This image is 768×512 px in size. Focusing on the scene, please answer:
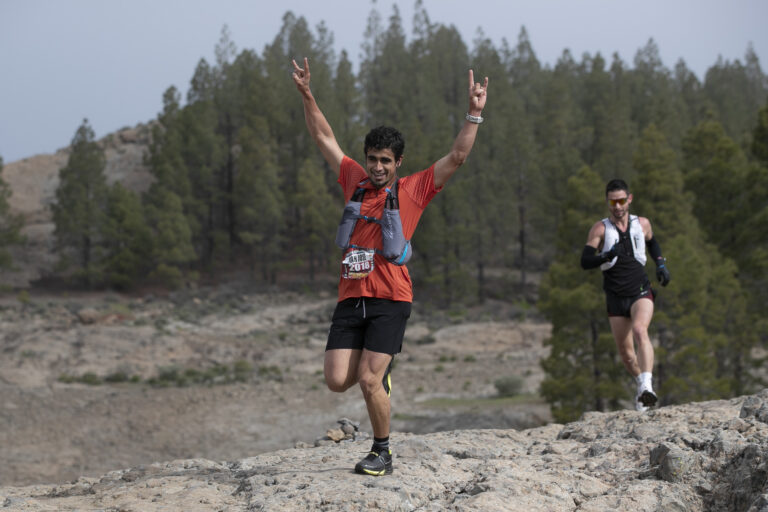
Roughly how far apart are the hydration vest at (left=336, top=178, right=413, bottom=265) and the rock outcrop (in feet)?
154

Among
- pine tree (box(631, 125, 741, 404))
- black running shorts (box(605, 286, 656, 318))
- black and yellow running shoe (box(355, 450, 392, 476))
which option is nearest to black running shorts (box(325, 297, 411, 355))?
black and yellow running shoe (box(355, 450, 392, 476))

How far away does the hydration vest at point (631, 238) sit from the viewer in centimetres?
721

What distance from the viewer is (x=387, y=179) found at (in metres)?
4.79

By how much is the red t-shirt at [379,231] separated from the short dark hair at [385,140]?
212mm

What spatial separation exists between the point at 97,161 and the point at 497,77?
2942 centimetres

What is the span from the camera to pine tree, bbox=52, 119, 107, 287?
1916 inches

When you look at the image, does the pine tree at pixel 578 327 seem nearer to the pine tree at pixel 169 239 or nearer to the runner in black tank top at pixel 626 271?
the runner in black tank top at pixel 626 271

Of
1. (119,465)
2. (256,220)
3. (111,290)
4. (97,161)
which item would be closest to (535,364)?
(119,465)

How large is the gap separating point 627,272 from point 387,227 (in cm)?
350

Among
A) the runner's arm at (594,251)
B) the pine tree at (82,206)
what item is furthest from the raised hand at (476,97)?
the pine tree at (82,206)

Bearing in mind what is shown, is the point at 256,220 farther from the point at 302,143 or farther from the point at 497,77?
the point at 497,77

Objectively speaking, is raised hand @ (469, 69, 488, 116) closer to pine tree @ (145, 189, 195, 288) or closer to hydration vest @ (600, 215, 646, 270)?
hydration vest @ (600, 215, 646, 270)

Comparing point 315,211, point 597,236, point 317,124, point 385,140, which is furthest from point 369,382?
point 315,211

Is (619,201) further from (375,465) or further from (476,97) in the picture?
(375,465)
